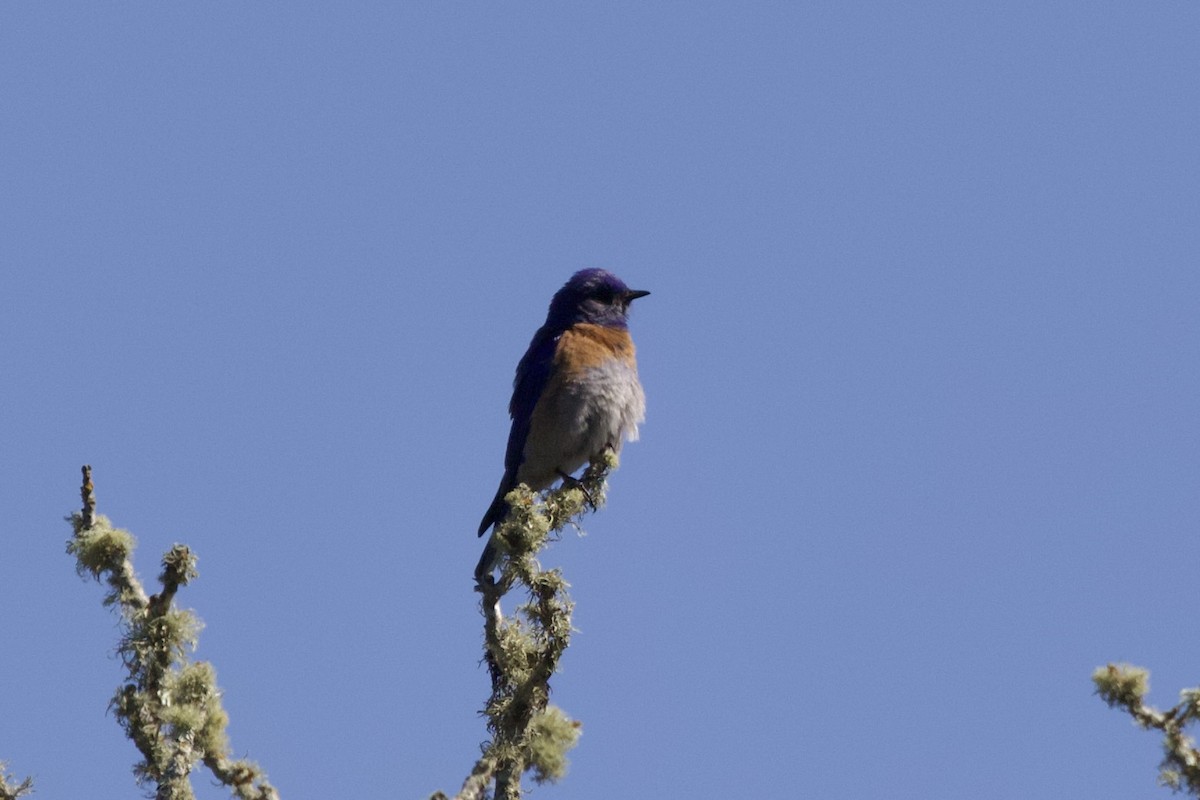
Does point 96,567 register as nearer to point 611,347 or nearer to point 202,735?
point 202,735

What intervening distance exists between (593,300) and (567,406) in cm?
156

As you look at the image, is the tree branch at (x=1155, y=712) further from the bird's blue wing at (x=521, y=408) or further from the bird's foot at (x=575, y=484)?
the bird's blue wing at (x=521, y=408)

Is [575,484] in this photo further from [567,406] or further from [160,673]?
[160,673]

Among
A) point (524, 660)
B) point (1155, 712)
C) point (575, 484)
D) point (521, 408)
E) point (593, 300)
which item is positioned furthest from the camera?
point (593, 300)

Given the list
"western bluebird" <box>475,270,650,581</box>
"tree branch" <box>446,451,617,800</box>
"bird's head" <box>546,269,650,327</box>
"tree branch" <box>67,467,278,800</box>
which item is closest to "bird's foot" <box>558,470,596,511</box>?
"western bluebird" <box>475,270,650,581</box>

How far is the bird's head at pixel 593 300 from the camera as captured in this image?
10484mm

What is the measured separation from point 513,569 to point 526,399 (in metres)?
4.26

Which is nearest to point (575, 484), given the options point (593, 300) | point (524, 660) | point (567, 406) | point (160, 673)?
point (567, 406)

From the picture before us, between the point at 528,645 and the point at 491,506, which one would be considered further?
the point at 491,506

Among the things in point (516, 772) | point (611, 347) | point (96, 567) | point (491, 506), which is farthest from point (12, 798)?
point (611, 347)

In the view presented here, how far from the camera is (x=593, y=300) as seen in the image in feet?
34.8

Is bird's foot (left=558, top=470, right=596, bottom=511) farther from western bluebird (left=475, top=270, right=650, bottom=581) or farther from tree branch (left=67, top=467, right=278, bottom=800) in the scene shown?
tree branch (left=67, top=467, right=278, bottom=800)

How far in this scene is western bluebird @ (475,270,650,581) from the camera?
927 centimetres

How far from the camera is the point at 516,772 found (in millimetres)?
4938
